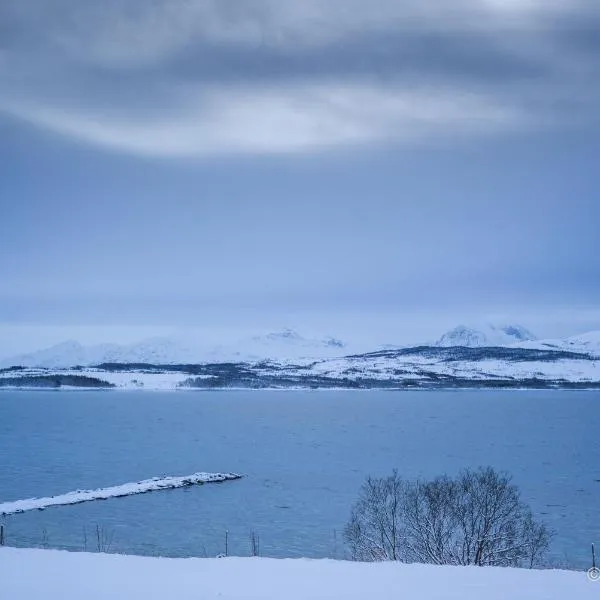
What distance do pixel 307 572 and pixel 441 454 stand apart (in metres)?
69.8

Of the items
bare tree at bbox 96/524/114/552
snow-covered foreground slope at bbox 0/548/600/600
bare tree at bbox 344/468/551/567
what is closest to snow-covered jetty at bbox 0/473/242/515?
bare tree at bbox 96/524/114/552

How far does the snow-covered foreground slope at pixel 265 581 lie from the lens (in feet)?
49.6

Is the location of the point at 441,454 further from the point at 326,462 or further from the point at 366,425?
the point at 366,425

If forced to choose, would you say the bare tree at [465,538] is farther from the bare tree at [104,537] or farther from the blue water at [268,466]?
the bare tree at [104,537]

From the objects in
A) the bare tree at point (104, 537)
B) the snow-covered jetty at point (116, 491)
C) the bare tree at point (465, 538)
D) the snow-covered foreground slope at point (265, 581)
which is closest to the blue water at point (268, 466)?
the bare tree at point (104, 537)

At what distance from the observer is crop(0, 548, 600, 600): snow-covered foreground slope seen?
15125mm

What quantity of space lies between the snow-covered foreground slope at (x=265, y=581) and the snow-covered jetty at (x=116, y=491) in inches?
1298

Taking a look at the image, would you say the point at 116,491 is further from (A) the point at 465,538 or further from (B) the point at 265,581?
(B) the point at 265,581

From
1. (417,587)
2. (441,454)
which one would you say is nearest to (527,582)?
(417,587)

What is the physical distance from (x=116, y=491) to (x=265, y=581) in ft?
142

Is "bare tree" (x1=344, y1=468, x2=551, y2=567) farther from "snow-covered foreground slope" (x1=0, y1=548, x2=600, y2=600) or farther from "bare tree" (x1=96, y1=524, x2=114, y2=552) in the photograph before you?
"bare tree" (x1=96, y1=524, x2=114, y2=552)

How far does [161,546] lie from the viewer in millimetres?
38844

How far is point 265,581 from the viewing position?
1633cm

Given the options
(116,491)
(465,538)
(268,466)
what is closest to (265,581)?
(465,538)
